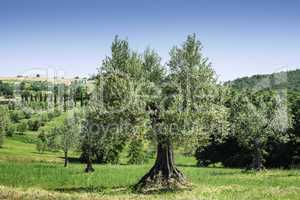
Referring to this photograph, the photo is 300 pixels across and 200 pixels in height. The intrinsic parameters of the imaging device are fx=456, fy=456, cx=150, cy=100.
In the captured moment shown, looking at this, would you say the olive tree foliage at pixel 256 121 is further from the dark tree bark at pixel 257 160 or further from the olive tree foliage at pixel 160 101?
the olive tree foliage at pixel 160 101

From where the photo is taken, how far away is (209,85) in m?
39.4

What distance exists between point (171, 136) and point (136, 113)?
3.46m

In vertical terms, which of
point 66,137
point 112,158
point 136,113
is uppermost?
point 136,113

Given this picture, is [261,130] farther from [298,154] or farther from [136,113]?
[136,113]

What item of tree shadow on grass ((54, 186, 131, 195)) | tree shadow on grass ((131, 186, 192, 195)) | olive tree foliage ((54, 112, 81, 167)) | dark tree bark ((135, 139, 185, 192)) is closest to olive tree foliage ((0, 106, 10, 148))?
olive tree foliage ((54, 112, 81, 167))

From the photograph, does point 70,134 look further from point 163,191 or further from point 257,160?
point 163,191

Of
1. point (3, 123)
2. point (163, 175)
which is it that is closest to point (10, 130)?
point (3, 123)

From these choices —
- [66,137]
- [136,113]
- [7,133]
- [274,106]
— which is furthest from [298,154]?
[7,133]

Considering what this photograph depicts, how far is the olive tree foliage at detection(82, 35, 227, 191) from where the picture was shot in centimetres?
3772

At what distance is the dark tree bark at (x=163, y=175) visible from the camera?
39.5 meters

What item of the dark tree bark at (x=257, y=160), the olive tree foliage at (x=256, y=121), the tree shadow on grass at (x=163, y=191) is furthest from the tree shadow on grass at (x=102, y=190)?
the olive tree foliage at (x=256, y=121)

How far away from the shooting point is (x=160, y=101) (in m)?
38.5

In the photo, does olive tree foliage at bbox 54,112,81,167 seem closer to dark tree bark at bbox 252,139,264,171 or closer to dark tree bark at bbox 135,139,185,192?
dark tree bark at bbox 252,139,264,171

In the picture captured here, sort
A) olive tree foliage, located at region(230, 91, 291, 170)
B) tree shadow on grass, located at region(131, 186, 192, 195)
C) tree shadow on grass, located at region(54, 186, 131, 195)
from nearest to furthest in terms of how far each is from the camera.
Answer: tree shadow on grass, located at region(131, 186, 192, 195) → tree shadow on grass, located at region(54, 186, 131, 195) → olive tree foliage, located at region(230, 91, 291, 170)
